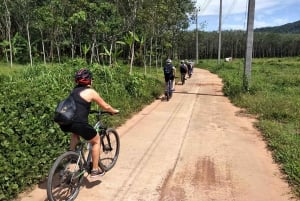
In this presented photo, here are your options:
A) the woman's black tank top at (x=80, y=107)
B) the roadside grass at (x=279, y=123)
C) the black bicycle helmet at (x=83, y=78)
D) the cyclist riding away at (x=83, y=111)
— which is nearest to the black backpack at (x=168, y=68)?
the roadside grass at (x=279, y=123)

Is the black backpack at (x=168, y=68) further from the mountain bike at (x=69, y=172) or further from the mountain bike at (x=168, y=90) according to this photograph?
the mountain bike at (x=69, y=172)

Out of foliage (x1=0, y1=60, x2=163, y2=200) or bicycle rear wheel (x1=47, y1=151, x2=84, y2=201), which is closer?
bicycle rear wheel (x1=47, y1=151, x2=84, y2=201)

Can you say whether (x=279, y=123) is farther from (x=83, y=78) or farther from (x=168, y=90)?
(x=83, y=78)

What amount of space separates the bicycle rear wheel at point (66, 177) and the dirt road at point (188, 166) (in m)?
0.21

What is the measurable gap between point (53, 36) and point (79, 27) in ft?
11.9

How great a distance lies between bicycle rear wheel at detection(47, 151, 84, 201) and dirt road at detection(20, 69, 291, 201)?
210 mm

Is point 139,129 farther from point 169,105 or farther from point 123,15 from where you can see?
point 123,15

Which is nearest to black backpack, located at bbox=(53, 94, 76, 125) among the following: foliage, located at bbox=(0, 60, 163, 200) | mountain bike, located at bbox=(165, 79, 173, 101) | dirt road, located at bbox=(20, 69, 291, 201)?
foliage, located at bbox=(0, 60, 163, 200)

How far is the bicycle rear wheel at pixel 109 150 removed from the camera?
6296 mm

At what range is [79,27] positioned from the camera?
1344 inches

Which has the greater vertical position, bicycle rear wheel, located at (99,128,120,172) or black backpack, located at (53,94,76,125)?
black backpack, located at (53,94,76,125)

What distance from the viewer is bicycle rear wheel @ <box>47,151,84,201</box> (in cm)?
492

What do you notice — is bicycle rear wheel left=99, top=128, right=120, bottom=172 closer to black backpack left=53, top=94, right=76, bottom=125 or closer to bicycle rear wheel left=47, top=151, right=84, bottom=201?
bicycle rear wheel left=47, top=151, right=84, bottom=201

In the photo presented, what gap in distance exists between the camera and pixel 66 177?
507 cm
